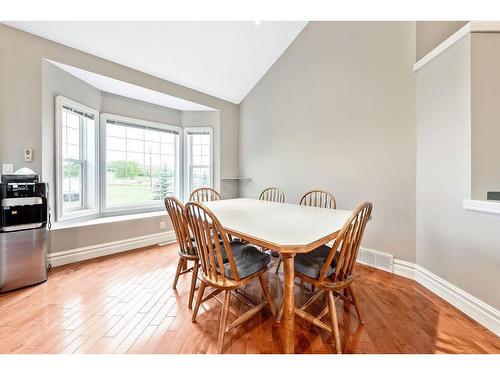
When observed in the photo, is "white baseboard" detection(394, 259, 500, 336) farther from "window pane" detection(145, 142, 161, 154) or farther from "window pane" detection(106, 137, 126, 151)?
"window pane" detection(106, 137, 126, 151)

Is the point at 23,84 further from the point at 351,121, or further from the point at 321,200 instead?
the point at 351,121

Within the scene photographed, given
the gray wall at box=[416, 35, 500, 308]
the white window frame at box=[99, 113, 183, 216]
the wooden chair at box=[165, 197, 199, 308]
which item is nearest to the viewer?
the gray wall at box=[416, 35, 500, 308]

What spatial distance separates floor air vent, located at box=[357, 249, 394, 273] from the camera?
7.66 feet

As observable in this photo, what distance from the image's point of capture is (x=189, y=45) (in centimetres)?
272

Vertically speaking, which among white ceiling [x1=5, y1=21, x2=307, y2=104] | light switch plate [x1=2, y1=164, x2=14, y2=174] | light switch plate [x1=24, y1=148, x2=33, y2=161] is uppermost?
white ceiling [x1=5, y1=21, x2=307, y2=104]

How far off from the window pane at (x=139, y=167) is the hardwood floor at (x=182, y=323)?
1596 mm

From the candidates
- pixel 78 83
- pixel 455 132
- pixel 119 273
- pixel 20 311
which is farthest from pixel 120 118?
pixel 455 132

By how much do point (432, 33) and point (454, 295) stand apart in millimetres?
2387

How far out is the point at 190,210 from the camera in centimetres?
138

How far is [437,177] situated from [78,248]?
4038 millimetres

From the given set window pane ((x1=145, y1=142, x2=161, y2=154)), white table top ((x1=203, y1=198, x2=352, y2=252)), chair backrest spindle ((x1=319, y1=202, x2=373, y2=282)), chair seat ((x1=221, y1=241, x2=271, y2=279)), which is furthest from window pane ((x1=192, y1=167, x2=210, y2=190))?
chair backrest spindle ((x1=319, y1=202, x2=373, y2=282))

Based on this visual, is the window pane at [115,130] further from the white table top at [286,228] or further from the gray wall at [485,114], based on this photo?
the gray wall at [485,114]

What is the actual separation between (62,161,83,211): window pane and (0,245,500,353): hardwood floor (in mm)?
1093

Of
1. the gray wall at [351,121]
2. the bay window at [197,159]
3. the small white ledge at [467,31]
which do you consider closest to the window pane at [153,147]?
the bay window at [197,159]
